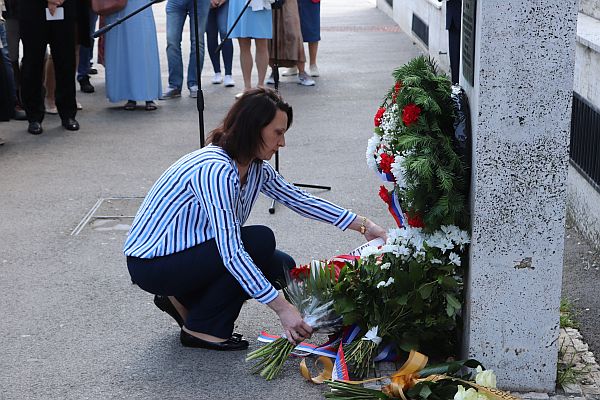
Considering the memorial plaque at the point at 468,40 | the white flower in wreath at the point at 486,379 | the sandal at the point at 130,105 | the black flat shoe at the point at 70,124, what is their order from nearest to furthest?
the white flower in wreath at the point at 486,379, the memorial plaque at the point at 468,40, the black flat shoe at the point at 70,124, the sandal at the point at 130,105

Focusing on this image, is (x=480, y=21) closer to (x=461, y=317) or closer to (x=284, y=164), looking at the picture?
(x=461, y=317)

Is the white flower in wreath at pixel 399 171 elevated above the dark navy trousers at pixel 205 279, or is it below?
above

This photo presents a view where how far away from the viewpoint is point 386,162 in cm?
449

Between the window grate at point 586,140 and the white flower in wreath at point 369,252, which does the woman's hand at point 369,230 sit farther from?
Answer: the window grate at point 586,140

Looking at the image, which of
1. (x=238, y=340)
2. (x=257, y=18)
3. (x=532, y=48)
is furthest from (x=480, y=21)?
(x=257, y=18)

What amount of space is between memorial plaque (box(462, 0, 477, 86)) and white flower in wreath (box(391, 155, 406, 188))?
0.43 m

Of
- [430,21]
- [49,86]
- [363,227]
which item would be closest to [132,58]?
A: [49,86]

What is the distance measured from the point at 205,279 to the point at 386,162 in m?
0.97

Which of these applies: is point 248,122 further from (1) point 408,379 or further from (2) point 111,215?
(2) point 111,215

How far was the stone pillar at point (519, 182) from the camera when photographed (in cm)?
389

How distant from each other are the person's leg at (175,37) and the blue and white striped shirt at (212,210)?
263 inches

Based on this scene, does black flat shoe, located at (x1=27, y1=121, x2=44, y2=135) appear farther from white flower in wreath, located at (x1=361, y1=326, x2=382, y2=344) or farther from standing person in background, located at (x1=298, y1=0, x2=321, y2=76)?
white flower in wreath, located at (x1=361, y1=326, x2=382, y2=344)

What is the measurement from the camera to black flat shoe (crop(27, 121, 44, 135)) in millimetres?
9703

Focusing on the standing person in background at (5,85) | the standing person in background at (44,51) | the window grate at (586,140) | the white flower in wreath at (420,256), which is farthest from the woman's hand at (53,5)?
the white flower in wreath at (420,256)
